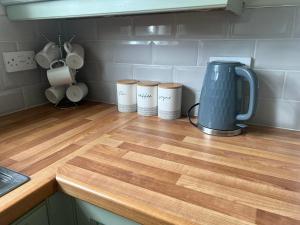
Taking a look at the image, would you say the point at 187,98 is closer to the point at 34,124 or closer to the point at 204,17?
the point at 204,17

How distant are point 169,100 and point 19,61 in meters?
0.66

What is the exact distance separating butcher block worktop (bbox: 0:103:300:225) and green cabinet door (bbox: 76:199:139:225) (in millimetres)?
40

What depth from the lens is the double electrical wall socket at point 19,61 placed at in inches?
37.9

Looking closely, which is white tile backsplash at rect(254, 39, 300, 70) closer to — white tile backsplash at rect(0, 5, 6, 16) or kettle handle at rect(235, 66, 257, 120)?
kettle handle at rect(235, 66, 257, 120)

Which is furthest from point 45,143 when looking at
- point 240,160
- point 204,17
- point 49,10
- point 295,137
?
point 295,137

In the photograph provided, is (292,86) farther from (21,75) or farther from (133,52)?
(21,75)

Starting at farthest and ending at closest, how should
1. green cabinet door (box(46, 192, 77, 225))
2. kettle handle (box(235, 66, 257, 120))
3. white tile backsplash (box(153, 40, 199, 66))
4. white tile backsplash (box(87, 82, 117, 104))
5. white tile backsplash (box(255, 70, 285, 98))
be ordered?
white tile backsplash (box(87, 82, 117, 104)) → white tile backsplash (box(153, 40, 199, 66)) → white tile backsplash (box(255, 70, 285, 98)) → kettle handle (box(235, 66, 257, 120)) → green cabinet door (box(46, 192, 77, 225))

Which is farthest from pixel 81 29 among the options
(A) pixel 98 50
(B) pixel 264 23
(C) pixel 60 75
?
(B) pixel 264 23

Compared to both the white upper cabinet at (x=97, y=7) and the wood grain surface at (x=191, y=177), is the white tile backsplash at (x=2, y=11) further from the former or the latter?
the wood grain surface at (x=191, y=177)

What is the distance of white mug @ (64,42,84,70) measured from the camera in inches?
40.2

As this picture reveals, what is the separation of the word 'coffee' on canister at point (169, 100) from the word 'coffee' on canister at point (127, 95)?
0.13 meters

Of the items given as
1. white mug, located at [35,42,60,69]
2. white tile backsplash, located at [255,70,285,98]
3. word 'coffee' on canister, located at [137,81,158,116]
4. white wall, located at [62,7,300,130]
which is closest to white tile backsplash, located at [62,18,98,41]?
white wall, located at [62,7,300,130]

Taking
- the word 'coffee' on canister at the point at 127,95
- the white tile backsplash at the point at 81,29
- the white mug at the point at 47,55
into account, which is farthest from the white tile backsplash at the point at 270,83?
the white mug at the point at 47,55

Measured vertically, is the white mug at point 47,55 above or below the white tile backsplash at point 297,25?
below
